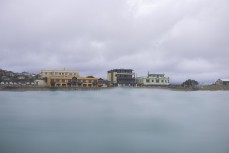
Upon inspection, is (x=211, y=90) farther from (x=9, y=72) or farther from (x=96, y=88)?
(x=9, y=72)

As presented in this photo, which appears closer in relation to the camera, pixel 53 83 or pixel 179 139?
pixel 179 139

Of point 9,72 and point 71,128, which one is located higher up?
point 9,72

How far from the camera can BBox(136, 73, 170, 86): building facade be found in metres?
74.9

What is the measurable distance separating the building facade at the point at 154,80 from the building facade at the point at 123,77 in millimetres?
2922

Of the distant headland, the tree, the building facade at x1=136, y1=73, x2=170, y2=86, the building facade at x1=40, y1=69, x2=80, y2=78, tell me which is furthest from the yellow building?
the tree

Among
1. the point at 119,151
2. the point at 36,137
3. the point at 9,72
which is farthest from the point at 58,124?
the point at 9,72

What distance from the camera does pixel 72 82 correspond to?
6525cm

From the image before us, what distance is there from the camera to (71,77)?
65.8 meters

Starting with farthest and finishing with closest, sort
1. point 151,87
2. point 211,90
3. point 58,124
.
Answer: point 211,90
point 151,87
point 58,124

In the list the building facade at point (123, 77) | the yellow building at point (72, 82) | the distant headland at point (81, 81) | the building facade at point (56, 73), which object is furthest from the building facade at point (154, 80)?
the building facade at point (56, 73)

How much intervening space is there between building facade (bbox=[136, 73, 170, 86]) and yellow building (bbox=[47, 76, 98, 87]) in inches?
561

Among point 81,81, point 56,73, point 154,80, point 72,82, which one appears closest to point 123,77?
point 154,80

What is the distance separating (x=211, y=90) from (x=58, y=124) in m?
67.4

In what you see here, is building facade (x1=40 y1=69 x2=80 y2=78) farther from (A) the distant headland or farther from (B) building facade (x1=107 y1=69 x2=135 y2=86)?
(B) building facade (x1=107 y1=69 x2=135 y2=86)
